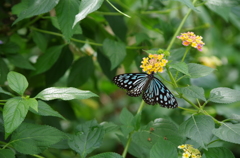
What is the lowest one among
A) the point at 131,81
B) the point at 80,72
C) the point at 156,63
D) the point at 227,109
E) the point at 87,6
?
the point at 227,109

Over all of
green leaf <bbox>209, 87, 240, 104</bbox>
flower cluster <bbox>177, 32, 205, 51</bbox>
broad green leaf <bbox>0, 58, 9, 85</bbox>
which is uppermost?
flower cluster <bbox>177, 32, 205, 51</bbox>

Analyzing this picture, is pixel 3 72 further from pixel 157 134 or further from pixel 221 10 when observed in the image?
pixel 221 10

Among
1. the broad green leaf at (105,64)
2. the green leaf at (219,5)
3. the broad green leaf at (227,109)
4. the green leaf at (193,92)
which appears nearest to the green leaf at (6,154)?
the green leaf at (193,92)

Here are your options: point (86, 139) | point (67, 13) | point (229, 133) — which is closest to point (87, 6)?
point (67, 13)

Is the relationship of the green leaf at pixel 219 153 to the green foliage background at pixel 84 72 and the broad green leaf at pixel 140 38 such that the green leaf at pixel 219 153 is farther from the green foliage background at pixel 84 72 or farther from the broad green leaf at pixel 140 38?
the broad green leaf at pixel 140 38

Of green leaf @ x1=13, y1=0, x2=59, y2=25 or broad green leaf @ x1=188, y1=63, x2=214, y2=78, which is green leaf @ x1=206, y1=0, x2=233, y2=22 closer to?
broad green leaf @ x1=188, y1=63, x2=214, y2=78

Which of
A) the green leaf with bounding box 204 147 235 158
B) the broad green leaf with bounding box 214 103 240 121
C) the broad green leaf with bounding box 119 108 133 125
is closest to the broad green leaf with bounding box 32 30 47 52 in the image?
the broad green leaf with bounding box 119 108 133 125
